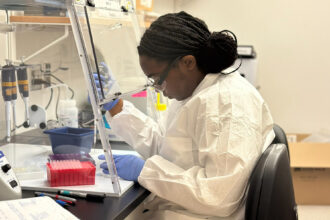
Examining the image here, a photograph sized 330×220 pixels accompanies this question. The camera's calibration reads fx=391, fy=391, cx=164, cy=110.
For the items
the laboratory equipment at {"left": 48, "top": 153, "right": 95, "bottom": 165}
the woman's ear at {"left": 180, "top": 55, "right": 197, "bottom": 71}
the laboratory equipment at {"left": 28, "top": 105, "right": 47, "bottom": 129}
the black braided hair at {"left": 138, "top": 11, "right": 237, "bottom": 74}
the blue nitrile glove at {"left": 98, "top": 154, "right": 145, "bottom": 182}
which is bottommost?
the blue nitrile glove at {"left": 98, "top": 154, "right": 145, "bottom": 182}

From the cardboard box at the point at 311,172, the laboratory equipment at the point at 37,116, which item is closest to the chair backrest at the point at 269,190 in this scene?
the laboratory equipment at the point at 37,116

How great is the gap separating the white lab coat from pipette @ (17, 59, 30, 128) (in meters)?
0.46

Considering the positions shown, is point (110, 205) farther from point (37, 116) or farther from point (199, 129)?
point (37, 116)

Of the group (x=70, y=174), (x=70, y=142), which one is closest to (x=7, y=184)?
(x=70, y=174)

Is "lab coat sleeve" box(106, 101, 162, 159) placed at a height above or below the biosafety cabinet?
below

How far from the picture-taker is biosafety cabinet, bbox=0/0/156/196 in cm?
116

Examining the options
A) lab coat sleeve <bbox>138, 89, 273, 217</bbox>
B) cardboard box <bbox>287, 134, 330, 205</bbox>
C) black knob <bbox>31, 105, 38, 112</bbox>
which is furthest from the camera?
cardboard box <bbox>287, 134, 330, 205</bbox>

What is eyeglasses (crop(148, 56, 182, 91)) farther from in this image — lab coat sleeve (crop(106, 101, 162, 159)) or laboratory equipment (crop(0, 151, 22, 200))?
laboratory equipment (crop(0, 151, 22, 200))

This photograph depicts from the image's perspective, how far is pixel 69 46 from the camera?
1.34 meters

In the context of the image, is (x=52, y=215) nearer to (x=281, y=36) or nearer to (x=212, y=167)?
(x=212, y=167)

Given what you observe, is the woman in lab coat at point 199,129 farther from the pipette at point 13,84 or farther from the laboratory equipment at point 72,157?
the pipette at point 13,84

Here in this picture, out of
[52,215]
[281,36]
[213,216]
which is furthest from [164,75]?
[281,36]

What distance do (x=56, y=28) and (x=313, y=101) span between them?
8.34ft

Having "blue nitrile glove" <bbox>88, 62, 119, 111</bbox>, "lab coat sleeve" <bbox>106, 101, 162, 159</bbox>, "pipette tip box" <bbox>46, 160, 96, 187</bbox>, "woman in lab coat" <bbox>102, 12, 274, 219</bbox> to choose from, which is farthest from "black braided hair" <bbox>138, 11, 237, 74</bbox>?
"pipette tip box" <bbox>46, 160, 96, 187</bbox>
